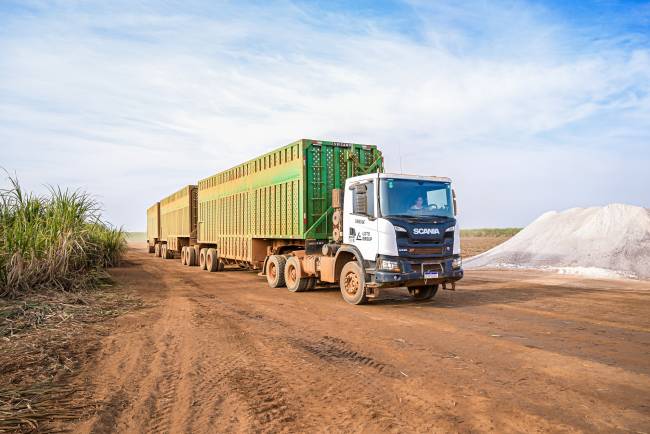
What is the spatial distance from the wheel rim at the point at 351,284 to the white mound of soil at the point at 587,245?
1166 cm

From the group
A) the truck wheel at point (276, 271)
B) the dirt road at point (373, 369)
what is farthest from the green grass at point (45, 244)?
the truck wheel at point (276, 271)

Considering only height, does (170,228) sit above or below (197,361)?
above

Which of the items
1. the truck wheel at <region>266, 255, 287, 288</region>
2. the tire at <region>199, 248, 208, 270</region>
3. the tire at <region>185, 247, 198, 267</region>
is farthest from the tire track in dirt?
the tire at <region>185, 247, 198, 267</region>

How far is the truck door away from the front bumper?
0.51 metres

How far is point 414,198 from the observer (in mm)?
9266

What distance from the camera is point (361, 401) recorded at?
403cm

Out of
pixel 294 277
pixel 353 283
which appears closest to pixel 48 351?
pixel 353 283

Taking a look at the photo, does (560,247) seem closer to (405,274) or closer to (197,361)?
(405,274)

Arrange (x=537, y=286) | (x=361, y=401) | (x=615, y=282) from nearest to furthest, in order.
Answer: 1. (x=361, y=401)
2. (x=537, y=286)
3. (x=615, y=282)

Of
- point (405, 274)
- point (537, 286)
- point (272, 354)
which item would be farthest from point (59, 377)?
point (537, 286)

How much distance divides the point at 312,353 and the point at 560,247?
19591 mm

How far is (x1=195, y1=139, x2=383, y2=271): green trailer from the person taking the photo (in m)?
11.4

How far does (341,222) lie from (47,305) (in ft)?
19.9

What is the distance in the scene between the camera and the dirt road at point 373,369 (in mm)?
3656
